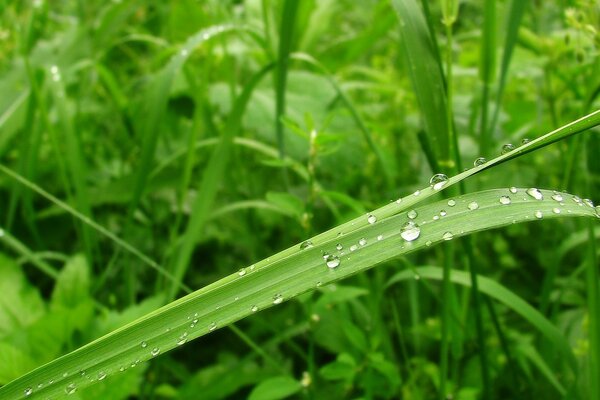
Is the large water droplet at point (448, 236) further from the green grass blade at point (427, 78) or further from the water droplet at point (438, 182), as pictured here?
the green grass blade at point (427, 78)

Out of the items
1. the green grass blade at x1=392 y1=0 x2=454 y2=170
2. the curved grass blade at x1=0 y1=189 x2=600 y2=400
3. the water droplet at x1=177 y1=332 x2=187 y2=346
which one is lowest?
the water droplet at x1=177 y1=332 x2=187 y2=346

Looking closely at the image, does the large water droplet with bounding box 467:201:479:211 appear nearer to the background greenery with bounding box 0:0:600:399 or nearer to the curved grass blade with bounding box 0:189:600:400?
the curved grass blade with bounding box 0:189:600:400

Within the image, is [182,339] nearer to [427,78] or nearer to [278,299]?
[278,299]

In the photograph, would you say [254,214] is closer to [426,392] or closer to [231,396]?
[231,396]

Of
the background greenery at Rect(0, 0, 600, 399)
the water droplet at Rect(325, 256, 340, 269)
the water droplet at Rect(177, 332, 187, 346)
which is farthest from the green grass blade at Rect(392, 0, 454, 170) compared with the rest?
the water droplet at Rect(177, 332, 187, 346)

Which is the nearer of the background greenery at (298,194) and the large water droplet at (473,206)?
the large water droplet at (473,206)

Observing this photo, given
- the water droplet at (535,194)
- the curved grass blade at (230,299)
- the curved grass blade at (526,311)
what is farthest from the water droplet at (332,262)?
the curved grass blade at (526,311)

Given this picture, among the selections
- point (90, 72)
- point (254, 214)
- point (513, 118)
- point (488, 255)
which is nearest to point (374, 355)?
point (254, 214)
